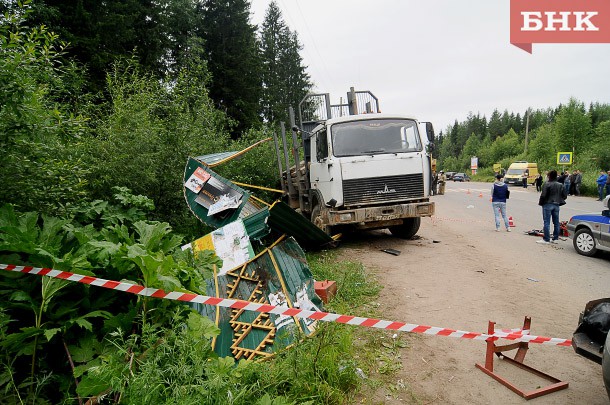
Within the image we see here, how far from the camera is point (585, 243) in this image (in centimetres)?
764

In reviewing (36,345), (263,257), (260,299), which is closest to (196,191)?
(263,257)

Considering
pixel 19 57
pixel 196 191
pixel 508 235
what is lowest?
pixel 508 235

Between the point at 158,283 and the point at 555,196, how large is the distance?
9372 mm

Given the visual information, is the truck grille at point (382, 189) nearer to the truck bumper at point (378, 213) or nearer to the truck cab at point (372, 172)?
the truck cab at point (372, 172)

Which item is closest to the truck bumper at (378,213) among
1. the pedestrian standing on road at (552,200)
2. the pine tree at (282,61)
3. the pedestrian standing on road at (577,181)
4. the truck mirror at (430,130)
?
the truck mirror at (430,130)

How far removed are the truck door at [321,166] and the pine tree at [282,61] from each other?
1191 inches

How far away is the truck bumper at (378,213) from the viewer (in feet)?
24.3

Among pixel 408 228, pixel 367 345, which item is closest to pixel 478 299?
pixel 367 345

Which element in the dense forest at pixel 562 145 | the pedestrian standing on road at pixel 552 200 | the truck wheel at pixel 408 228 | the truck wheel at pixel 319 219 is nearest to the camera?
the truck wheel at pixel 319 219

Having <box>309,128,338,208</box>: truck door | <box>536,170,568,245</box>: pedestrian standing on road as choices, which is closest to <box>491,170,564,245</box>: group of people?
<box>536,170,568,245</box>: pedestrian standing on road

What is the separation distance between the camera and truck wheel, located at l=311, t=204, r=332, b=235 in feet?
25.8

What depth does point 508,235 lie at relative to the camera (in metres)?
9.95

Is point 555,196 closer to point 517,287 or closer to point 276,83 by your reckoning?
point 517,287

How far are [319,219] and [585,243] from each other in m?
5.60
